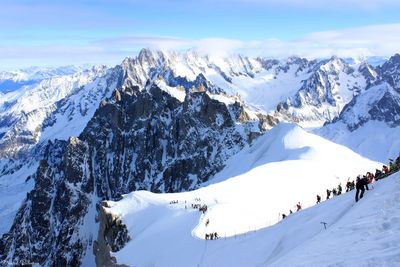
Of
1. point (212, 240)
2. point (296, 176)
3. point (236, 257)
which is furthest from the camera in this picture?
point (296, 176)

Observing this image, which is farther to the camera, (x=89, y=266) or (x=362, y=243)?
(x=89, y=266)

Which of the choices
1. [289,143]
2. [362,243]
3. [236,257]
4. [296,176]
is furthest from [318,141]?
[362,243]

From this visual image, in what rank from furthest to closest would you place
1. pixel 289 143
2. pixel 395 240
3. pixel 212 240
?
1. pixel 289 143
2. pixel 212 240
3. pixel 395 240

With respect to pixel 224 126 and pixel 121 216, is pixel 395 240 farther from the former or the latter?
pixel 224 126

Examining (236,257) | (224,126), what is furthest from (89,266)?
(236,257)

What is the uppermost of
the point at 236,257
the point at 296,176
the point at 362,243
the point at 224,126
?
the point at 362,243

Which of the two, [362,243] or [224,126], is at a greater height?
[362,243]

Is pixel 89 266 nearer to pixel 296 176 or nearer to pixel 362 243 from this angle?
pixel 296 176
